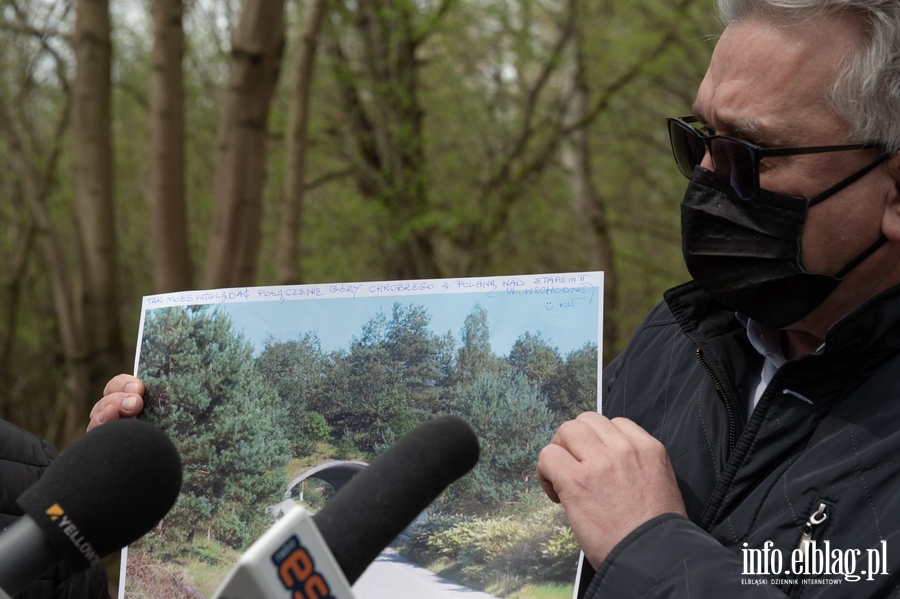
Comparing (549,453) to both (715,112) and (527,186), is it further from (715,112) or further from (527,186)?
(527,186)

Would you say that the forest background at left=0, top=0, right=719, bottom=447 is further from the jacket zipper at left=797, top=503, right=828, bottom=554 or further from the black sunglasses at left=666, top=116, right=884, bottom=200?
the jacket zipper at left=797, top=503, right=828, bottom=554

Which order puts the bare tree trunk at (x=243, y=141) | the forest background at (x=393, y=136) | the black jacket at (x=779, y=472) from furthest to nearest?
1. the forest background at (x=393, y=136)
2. the bare tree trunk at (x=243, y=141)
3. the black jacket at (x=779, y=472)

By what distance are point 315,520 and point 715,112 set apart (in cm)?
119

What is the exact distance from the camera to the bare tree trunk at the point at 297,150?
684cm

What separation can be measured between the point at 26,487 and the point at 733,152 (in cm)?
169

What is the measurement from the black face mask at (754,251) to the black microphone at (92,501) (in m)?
1.14

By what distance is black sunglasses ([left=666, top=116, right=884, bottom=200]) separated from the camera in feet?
5.79

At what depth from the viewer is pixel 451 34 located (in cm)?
1153

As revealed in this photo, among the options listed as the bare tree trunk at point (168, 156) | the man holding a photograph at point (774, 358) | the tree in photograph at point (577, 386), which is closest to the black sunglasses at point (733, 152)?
the man holding a photograph at point (774, 358)

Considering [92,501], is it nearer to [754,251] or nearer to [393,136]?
[754,251]

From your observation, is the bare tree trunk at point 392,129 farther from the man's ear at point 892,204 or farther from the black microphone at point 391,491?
the black microphone at point 391,491

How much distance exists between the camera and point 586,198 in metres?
12.1

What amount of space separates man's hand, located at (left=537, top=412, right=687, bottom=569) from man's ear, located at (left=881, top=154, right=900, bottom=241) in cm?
60

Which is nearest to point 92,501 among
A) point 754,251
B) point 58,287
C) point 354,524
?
point 354,524
